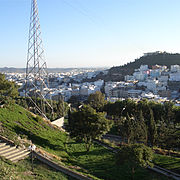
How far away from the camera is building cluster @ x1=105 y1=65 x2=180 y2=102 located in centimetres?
5360

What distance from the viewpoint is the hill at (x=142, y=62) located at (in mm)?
85500

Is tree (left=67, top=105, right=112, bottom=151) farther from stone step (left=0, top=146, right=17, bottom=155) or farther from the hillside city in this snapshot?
the hillside city

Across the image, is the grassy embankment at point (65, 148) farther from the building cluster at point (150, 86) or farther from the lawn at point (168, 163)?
the building cluster at point (150, 86)

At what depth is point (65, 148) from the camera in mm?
10500

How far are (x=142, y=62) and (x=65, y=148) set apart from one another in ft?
297

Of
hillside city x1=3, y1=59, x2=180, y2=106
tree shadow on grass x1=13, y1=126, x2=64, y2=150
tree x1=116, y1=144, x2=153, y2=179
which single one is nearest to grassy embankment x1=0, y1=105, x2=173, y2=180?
tree shadow on grass x1=13, y1=126, x2=64, y2=150

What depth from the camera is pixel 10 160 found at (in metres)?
6.64

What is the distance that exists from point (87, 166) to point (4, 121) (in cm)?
457

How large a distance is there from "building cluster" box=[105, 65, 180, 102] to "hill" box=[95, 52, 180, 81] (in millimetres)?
9018

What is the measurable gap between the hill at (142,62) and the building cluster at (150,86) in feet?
29.6

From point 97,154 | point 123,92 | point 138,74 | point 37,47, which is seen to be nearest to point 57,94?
point 123,92

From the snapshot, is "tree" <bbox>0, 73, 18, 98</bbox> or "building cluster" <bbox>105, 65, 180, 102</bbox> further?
"building cluster" <bbox>105, 65, 180, 102</bbox>

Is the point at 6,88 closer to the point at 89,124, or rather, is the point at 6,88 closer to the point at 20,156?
the point at 89,124

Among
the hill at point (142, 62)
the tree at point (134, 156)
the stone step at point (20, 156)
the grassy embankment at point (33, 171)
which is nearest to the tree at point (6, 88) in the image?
the stone step at point (20, 156)
